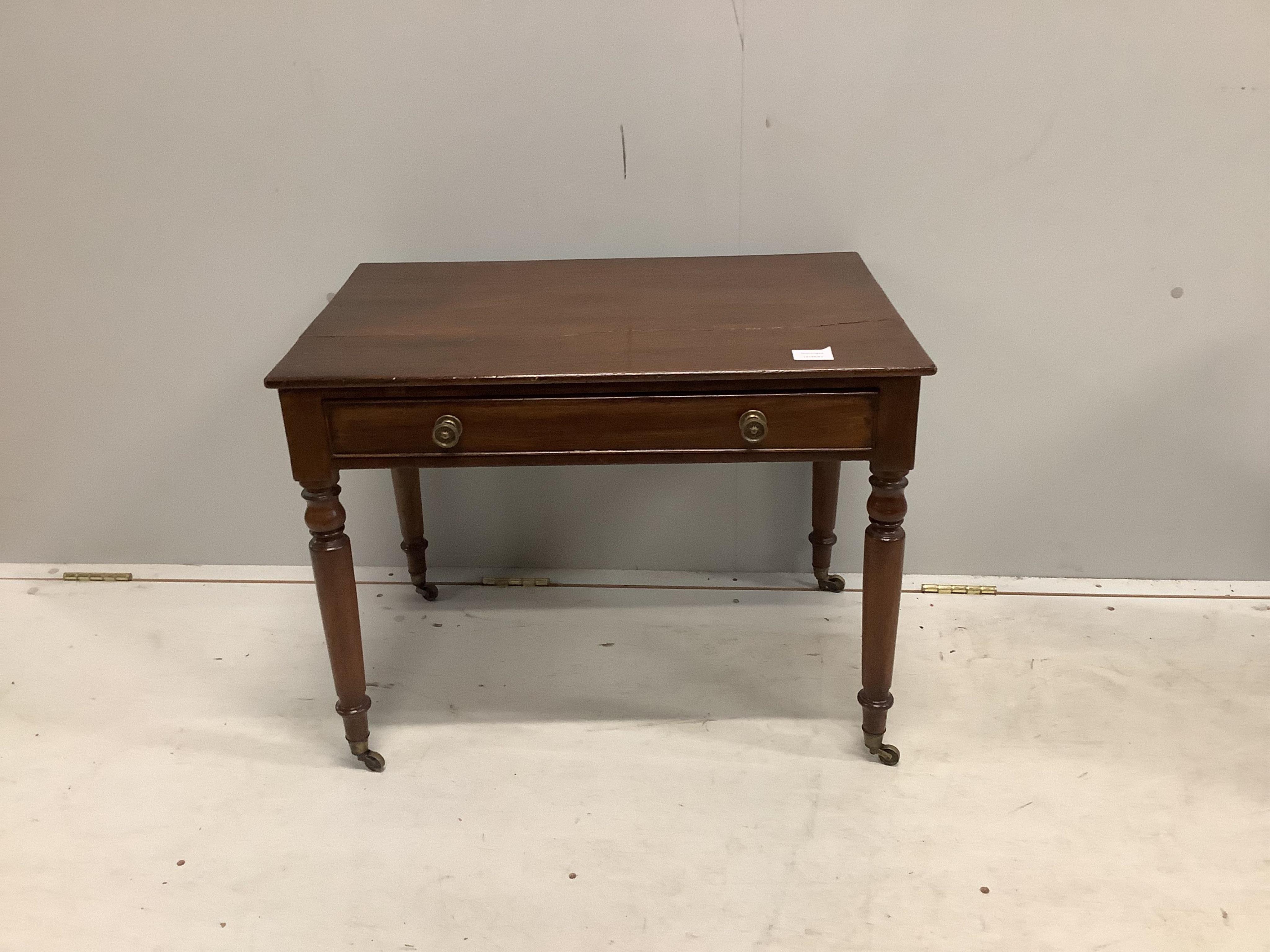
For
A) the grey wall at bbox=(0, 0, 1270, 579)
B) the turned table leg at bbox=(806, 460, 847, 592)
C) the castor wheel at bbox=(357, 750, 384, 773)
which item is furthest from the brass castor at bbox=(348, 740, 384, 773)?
the turned table leg at bbox=(806, 460, 847, 592)

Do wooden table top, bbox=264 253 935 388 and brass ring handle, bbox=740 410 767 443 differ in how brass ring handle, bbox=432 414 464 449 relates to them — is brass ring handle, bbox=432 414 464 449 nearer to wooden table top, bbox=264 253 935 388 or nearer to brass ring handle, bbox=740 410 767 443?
wooden table top, bbox=264 253 935 388

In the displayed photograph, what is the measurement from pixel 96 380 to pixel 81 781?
2.86 feet

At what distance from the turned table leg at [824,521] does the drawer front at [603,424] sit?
1.87ft

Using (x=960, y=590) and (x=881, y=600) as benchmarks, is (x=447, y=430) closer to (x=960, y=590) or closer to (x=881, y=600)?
(x=881, y=600)

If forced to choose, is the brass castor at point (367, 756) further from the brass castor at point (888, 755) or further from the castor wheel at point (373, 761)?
the brass castor at point (888, 755)

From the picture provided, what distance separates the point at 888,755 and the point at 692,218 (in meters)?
1.04

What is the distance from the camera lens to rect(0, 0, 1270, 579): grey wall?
1900 millimetres

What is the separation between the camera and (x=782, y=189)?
6.55 ft

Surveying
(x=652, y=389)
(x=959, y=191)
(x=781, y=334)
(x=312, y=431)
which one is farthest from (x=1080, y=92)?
(x=312, y=431)

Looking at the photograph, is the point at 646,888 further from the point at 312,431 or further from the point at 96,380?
the point at 96,380

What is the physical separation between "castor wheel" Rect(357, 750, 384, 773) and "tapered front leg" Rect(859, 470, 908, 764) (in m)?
0.82

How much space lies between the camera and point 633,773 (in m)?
1.78

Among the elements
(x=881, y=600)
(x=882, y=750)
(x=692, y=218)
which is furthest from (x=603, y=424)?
(x=882, y=750)

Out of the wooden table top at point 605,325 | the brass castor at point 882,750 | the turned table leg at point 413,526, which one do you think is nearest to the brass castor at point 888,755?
the brass castor at point 882,750
